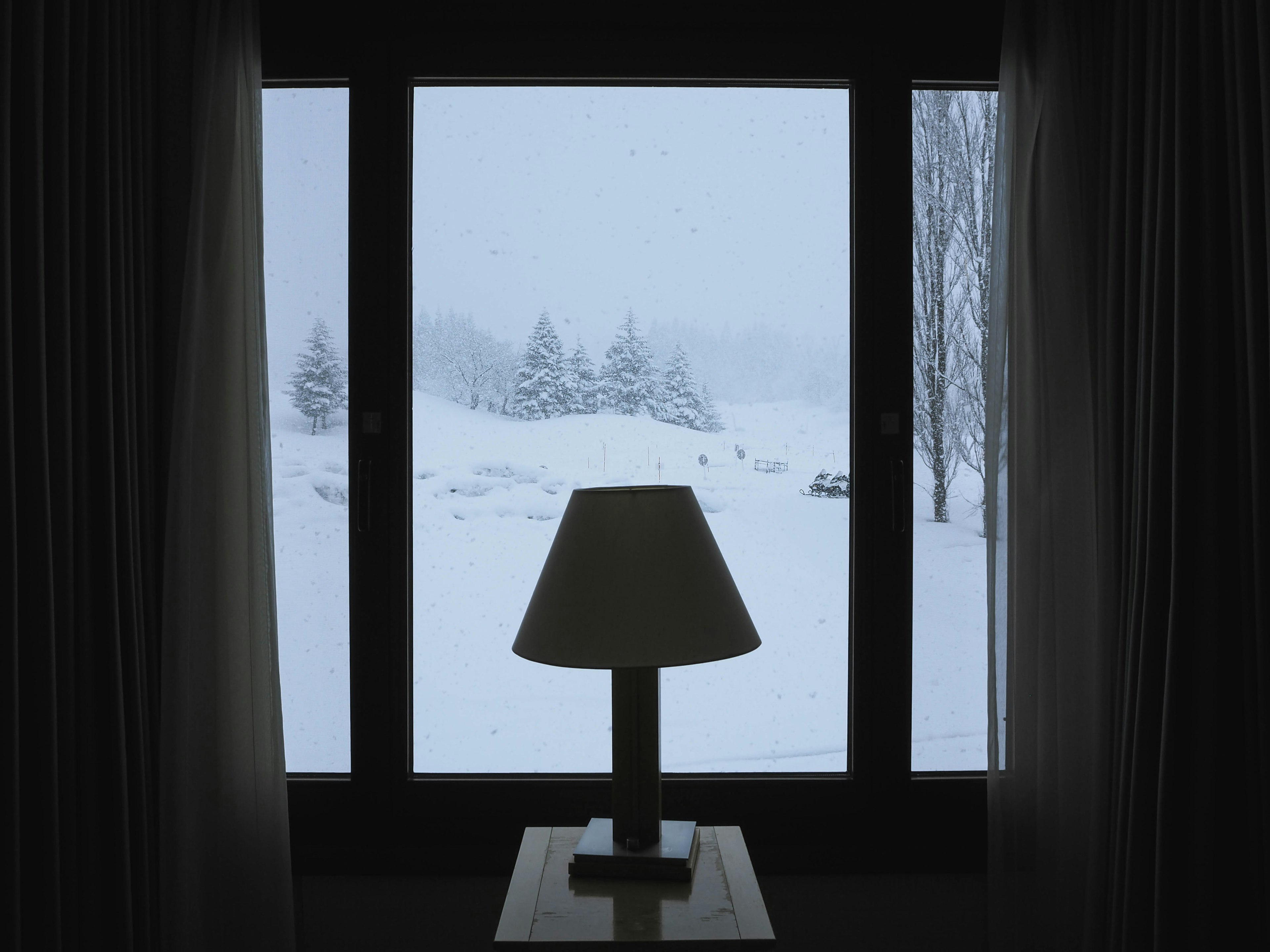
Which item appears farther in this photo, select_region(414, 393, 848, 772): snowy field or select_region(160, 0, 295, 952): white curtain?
select_region(414, 393, 848, 772): snowy field

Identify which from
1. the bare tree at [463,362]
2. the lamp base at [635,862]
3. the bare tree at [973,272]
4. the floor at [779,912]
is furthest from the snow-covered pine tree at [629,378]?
the floor at [779,912]

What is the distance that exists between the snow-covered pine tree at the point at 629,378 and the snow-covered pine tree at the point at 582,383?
14 mm

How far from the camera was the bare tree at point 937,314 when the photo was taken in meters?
2.06

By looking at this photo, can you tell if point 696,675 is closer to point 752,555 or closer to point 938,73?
point 752,555

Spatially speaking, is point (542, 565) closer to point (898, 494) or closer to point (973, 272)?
point (898, 494)

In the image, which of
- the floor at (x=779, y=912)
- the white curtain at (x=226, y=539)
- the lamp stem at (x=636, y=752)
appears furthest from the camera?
the floor at (x=779, y=912)

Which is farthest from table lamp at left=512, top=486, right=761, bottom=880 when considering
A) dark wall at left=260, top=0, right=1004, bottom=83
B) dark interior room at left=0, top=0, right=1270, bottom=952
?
dark wall at left=260, top=0, right=1004, bottom=83

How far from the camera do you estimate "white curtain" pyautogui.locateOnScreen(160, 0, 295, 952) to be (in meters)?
1.79

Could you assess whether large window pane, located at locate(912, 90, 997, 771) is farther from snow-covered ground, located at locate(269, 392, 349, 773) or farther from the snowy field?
snow-covered ground, located at locate(269, 392, 349, 773)

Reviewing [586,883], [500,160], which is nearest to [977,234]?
[500,160]

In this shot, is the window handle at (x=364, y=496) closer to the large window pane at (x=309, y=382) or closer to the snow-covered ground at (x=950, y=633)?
the large window pane at (x=309, y=382)

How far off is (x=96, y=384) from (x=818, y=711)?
1626mm

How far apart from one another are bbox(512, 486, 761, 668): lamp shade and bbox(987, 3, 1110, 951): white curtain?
0.79 m

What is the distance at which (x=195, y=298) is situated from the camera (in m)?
1.79
